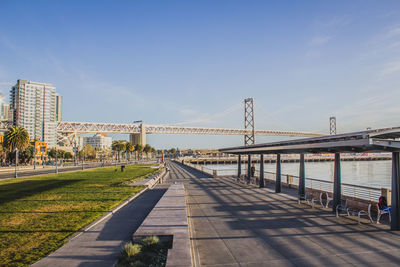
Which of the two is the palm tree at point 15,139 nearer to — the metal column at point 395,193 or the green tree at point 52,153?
the metal column at point 395,193

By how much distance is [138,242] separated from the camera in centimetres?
→ 711

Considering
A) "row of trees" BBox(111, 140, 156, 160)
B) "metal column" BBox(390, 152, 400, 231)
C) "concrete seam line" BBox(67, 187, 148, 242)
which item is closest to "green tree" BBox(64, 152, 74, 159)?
"row of trees" BBox(111, 140, 156, 160)

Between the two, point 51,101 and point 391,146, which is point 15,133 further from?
point 51,101

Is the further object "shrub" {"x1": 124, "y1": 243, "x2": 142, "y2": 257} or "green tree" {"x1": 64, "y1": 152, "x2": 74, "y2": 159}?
"green tree" {"x1": 64, "y1": 152, "x2": 74, "y2": 159}

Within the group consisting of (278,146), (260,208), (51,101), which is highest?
(51,101)

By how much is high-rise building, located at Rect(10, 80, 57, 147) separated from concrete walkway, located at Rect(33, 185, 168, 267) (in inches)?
6775

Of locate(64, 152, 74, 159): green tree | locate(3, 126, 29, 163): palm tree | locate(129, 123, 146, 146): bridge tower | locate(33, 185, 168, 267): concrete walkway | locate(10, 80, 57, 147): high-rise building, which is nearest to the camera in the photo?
locate(33, 185, 168, 267): concrete walkway

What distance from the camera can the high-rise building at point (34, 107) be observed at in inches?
6491

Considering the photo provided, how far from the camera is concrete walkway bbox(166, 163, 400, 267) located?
6105 millimetres

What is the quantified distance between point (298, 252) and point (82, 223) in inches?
275

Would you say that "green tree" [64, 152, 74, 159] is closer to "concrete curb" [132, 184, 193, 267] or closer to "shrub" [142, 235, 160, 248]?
"concrete curb" [132, 184, 193, 267]

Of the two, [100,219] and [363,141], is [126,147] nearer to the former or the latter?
[100,219]

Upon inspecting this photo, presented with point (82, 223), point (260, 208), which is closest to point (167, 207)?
point (82, 223)

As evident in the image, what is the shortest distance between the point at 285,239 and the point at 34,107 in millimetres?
200798
